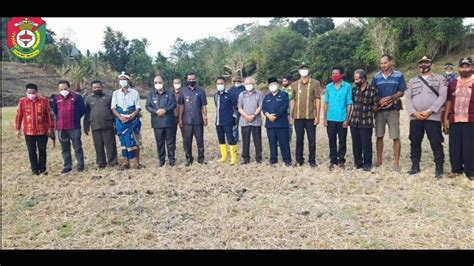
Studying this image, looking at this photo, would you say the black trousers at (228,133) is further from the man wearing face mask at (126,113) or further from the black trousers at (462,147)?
the black trousers at (462,147)

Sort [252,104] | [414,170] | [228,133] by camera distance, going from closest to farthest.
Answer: [414,170] < [252,104] < [228,133]

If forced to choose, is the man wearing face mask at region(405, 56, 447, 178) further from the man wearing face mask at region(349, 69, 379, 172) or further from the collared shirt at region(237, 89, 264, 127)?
the collared shirt at region(237, 89, 264, 127)

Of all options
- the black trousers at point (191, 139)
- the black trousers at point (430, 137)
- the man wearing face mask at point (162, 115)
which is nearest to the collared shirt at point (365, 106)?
the black trousers at point (430, 137)

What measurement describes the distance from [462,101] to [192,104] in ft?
13.6

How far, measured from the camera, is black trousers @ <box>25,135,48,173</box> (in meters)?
6.57

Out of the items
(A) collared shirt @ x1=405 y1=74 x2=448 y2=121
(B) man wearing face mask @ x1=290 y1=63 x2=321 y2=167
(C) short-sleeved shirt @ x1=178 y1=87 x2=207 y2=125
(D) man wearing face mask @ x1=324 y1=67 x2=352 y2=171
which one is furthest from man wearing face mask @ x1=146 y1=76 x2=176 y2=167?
(A) collared shirt @ x1=405 y1=74 x2=448 y2=121

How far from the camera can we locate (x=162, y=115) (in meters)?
6.73

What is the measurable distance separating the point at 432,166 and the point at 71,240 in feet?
17.0

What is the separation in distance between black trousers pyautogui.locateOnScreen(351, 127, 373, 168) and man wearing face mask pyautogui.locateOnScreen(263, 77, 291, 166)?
43.4 inches

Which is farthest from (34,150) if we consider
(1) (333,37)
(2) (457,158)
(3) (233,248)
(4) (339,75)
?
(1) (333,37)

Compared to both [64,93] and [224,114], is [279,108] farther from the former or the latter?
[64,93]

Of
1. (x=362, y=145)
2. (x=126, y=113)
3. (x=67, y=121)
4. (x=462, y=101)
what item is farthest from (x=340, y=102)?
(x=67, y=121)

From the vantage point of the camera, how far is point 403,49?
98.2ft

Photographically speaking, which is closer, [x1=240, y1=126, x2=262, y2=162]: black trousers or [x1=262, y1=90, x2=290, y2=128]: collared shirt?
[x1=262, y1=90, x2=290, y2=128]: collared shirt
